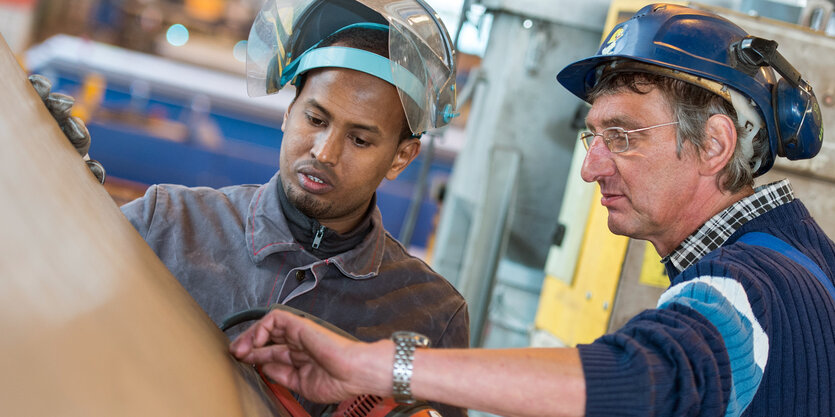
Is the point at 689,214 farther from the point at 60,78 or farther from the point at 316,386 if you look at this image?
the point at 60,78

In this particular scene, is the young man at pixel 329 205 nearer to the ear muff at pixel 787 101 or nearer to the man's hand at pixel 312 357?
the man's hand at pixel 312 357

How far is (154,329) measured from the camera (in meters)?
0.82

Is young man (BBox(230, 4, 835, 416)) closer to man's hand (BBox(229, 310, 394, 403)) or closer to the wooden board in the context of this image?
man's hand (BBox(229, 310, 394, 403))

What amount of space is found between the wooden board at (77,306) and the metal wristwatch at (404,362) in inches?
7.5

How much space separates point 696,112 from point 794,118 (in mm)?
193

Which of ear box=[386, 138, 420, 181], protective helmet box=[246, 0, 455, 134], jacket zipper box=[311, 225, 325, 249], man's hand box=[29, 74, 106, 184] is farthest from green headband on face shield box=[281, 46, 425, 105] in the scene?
man's hand box=[29, 74, 106, 184]

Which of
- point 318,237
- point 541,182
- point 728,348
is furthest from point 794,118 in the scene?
point 541,182

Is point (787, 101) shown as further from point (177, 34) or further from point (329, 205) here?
point (177, 34)

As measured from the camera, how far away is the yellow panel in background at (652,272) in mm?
2537

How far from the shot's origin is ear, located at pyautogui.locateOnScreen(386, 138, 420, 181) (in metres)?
1.74

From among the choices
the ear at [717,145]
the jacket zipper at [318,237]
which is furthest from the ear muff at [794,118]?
the jacket zipper at [318,237]

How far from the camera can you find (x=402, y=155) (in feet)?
5.83

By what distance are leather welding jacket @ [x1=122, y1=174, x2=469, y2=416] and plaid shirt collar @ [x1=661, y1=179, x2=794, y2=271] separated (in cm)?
57

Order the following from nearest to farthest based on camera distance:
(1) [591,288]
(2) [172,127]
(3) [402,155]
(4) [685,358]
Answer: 1. (4) [685,358]
2. (3) [402,155]
3. (1) [591,288]
4. (2) [172,127]
